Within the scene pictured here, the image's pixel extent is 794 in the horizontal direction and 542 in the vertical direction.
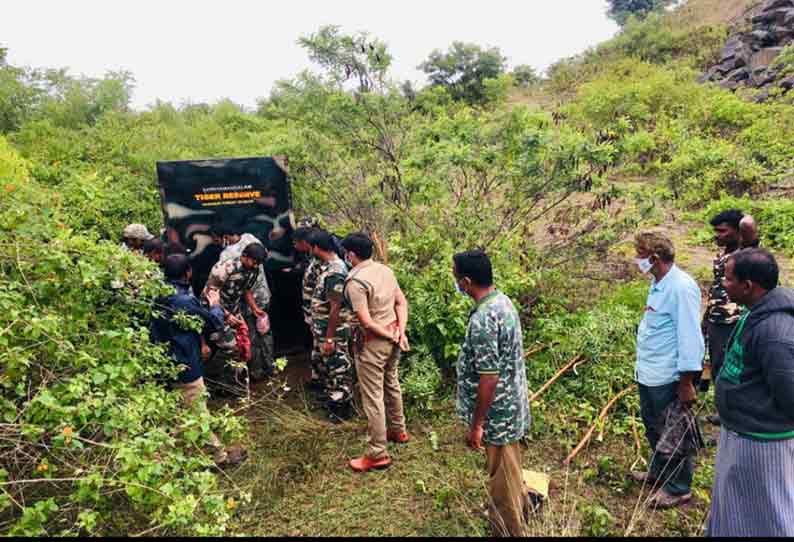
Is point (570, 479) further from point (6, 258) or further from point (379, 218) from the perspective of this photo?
point (379, 218)

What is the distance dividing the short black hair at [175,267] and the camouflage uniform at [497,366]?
201 centimetres

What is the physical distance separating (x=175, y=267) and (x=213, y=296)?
911mm

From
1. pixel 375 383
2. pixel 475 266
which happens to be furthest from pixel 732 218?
pixel 375 383

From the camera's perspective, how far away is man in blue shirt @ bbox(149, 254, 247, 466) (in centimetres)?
321

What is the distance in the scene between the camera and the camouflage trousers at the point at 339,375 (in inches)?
164

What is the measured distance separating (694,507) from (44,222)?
13.8 feet

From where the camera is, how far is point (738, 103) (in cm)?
1254

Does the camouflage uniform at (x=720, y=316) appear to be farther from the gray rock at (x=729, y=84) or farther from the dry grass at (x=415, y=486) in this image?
the gray rock at (x=729, y=84)

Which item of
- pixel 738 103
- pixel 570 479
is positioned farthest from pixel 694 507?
pixel 738 103

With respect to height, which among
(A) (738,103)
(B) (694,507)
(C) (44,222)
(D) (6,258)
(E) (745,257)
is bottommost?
(B) (694,507)

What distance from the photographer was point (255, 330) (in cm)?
491

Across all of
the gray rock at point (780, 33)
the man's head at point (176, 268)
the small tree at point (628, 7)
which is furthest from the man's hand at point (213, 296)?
the small tree at point (628, 7)

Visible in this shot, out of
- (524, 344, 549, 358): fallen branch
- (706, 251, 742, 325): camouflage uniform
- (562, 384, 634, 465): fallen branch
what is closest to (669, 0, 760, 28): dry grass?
(524, 344, 549, 358): fallen branch

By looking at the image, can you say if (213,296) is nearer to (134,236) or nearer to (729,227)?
(134,236)
